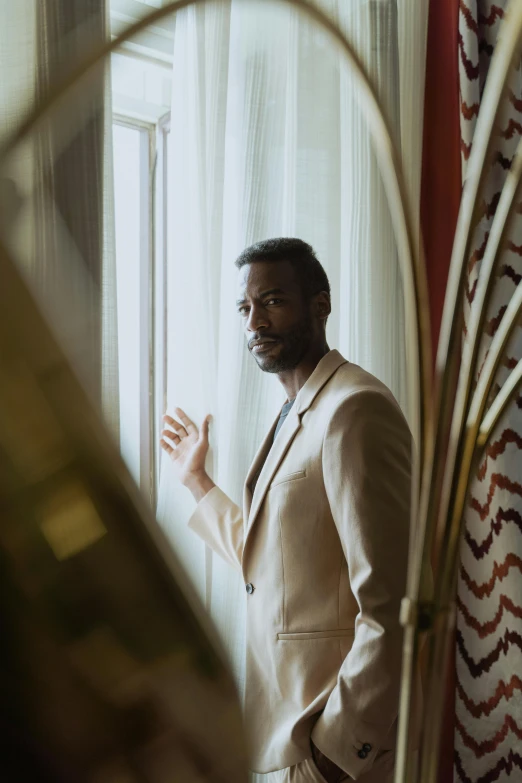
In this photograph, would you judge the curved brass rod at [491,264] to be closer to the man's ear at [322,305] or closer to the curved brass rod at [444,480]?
the curved brass rod at [444,480]

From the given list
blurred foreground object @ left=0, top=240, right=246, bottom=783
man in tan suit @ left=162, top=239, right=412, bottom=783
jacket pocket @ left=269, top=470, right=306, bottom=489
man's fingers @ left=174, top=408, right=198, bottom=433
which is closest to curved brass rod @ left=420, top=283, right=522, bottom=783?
blurred foreground object @ left=0, top=240, right=246, bottom=783

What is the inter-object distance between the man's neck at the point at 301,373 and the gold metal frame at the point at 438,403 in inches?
27.5

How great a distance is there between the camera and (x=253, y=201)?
1.51 meters

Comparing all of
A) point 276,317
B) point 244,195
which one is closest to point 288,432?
point 276,317

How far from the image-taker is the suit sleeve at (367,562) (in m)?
1.01

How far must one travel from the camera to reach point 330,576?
110 centimetres

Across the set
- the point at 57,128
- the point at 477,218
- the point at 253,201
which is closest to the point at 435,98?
the point at 253,201

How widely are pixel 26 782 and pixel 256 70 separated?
142 cm

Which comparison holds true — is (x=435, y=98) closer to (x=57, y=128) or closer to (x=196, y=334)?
(x=196, y=334)

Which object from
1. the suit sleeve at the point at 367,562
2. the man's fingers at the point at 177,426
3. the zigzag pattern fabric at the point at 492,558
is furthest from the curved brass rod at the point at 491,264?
the zigzag pattern fabric at the point at 492,558

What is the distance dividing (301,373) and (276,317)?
11 centimetres

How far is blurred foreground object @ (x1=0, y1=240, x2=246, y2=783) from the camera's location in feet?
1.22

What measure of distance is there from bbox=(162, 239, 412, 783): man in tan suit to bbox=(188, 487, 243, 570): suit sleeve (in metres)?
0.13

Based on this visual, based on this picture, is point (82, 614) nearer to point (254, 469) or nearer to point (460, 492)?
point (460, 492)
